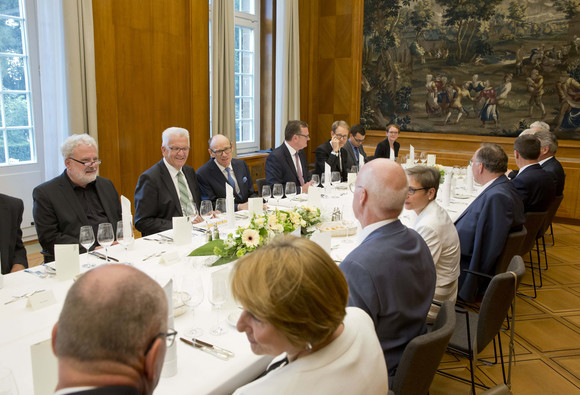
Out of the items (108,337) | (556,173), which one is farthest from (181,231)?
(556,173)

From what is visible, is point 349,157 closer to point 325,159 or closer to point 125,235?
point 325,159

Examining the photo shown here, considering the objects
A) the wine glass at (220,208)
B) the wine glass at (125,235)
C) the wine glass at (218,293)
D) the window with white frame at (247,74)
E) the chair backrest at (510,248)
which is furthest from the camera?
the window with white frame at (247,74)

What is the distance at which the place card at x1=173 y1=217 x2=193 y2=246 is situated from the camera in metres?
3.25

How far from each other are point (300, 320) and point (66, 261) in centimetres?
186

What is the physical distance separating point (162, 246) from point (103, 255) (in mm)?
392

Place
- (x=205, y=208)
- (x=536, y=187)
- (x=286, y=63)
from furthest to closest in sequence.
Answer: (x=286, y=63) → (x=536, y=187) → (x=205, y=208)

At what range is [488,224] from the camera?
3846 millimetres

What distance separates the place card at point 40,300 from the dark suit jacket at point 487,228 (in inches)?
116

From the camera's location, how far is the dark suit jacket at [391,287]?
77.4 inches

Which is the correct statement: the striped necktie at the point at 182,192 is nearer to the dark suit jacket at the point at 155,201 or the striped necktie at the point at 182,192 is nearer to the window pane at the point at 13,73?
the dark suit jacket at the point at 155,201

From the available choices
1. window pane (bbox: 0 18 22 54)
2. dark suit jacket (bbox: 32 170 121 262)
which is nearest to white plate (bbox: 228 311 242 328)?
dark suit jacket (bbox: 32 170 121 262)

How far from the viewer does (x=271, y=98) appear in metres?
9.08

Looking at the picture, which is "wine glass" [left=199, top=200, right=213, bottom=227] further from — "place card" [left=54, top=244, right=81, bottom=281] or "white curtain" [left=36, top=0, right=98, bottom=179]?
"white curtain" [left=36, top=0, right=98, bottom=179]

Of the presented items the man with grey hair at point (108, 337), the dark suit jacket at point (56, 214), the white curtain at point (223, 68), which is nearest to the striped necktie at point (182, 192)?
the dark suit jacket at point (56, 214)
